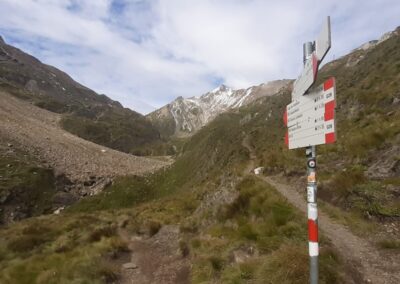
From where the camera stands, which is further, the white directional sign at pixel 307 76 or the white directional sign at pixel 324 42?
the white directional sign at pixel 307 76

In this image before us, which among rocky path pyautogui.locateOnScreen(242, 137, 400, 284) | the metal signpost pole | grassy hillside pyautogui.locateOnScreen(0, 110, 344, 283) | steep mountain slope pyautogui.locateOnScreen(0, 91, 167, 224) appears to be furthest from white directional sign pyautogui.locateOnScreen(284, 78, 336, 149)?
steep mountain slope pyautogui.locateOnScreen(0, 91, 167, 224)

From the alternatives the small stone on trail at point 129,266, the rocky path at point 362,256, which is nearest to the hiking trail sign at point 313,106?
the rocky path at point 362,256

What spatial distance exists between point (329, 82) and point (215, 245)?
23.6ft

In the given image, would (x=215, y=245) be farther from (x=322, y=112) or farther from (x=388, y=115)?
(x=388, y=115)

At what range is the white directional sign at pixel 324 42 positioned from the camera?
3.89m

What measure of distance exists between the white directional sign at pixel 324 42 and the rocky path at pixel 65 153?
1728 inches

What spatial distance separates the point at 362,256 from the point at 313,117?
5035mm

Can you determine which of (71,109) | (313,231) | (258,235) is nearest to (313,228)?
(313,231)

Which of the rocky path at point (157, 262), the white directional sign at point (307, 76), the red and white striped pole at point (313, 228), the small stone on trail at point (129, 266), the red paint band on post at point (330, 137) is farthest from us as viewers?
the small stone on trail at point (129, 266)

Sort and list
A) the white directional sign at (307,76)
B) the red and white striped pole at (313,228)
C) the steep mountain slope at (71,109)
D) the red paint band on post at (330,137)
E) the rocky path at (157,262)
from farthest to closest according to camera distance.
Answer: the steep mountain slope at (71,109) → the rocky path at (157,262) → the white directional sign at (307,76) → the red and white striped pole at (313,228) → the red paint band on post at (330,137)

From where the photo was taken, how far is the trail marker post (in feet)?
13.1

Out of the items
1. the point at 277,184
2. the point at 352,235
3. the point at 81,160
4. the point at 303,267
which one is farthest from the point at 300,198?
the point at 81,160

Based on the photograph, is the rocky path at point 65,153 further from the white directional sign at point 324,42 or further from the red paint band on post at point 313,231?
the white directional sign at point 324,42

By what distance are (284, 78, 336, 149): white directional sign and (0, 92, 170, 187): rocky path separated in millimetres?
42928
